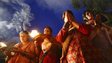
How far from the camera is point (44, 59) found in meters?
6.33

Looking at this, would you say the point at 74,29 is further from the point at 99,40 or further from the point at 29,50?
the point at 29,50

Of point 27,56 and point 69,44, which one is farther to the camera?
point 27,56

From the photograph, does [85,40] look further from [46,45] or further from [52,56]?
[46,45]

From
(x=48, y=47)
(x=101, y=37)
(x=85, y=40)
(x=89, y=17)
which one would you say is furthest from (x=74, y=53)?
(x=48, y=47)

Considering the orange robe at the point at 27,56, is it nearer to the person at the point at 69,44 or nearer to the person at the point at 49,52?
the person at the point at 49,52

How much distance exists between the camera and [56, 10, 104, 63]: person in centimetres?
553

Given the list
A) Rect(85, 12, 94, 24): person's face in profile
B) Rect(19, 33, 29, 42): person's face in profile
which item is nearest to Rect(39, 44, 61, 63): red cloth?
Rect(19, 33, 29, 42): person's face in profile

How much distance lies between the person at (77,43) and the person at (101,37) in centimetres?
8

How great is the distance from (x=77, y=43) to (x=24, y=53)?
1.82 m

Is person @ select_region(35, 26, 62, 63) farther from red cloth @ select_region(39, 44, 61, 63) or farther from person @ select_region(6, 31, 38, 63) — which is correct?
person @ select_region(6, 31, 38, 63)

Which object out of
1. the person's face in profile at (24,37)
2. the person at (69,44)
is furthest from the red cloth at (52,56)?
the person's face in profile at (24,37)

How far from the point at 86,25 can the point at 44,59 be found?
134 centimetres

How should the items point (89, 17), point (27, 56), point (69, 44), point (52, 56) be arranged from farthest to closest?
1. point (27, 56)
2. point (52, 56)
3. point (89, 17)
4. point (69, 44)

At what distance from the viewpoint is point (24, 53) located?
6.91 m
